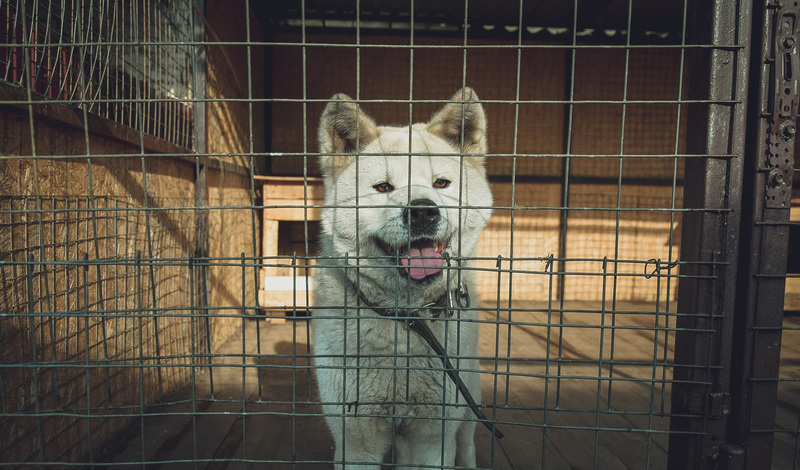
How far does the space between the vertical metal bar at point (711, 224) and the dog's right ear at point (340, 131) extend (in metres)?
1.14

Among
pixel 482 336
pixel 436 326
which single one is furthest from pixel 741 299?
pixel 482 336

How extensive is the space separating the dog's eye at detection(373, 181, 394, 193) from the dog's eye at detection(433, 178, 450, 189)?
0.21 metres

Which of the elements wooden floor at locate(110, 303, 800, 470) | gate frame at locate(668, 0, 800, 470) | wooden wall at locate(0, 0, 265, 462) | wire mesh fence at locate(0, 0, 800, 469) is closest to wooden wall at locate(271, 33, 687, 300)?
wire mesh fence at locate(0, 0, 800, 469)

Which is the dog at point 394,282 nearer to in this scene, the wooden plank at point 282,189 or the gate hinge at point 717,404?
the gate hinge at point 717,404

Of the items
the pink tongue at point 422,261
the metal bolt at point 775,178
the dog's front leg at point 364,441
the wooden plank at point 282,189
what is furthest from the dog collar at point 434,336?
the wooden plank at point 282,189

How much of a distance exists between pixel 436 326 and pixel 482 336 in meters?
2.76

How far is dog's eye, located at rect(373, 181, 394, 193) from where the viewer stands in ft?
6.24

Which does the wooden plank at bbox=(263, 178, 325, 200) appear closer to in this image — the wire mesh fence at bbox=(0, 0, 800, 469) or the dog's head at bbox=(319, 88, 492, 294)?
the wire mesh fence at bbox=(0, 0, 800, 469)

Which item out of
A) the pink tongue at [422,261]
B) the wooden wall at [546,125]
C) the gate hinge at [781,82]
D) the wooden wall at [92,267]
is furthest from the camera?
the wooden wall at [546,125]

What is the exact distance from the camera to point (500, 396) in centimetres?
297

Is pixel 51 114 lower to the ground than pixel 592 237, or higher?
higher

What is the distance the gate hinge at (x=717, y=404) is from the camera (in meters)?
1.36

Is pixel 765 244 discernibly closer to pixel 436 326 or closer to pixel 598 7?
pixel 436 326

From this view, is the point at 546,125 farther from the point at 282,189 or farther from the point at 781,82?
the point at 781,82
